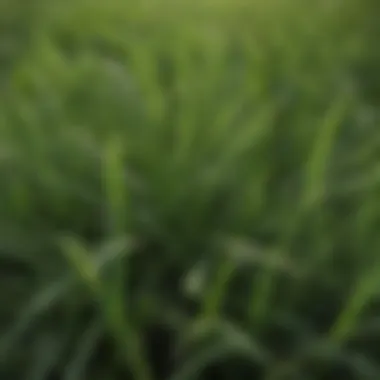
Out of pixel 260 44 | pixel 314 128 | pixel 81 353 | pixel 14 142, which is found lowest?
pixel 81 353

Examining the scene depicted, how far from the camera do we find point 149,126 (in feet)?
2.72

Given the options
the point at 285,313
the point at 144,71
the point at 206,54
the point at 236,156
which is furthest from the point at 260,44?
the point at 285,313

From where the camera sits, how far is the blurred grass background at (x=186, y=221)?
0.65 meters

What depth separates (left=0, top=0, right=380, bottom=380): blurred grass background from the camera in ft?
2.12

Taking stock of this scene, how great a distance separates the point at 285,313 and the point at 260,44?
58 cm

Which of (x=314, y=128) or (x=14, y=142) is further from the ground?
(x=314, y=128)

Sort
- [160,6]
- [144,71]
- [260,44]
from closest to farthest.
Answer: [144,71], [260,44], [160,6]

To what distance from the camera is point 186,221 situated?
0.74m

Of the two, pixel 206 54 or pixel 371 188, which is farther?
pixel 206 54

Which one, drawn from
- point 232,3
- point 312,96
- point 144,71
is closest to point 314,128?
point 312,96

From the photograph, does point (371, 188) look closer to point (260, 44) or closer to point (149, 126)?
point (149, 126)

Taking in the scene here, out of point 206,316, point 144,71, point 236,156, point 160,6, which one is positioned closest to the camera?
point 206,316

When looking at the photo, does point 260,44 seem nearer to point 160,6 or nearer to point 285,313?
point 160,6

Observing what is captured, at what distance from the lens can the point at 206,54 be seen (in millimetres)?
977
